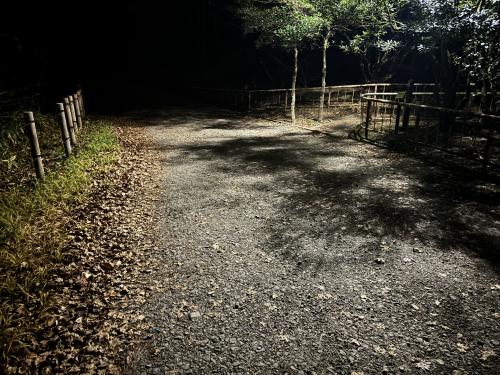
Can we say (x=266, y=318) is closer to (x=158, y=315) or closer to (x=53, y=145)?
(x=158, y=315)

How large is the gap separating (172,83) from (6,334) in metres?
31.6

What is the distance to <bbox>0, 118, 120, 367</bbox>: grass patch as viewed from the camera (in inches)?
131

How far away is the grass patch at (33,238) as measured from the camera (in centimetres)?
332

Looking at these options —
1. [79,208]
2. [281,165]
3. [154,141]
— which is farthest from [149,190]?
[154,141]

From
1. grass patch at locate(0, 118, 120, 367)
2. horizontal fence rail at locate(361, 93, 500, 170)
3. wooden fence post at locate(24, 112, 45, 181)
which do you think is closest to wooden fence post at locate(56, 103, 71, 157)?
grass patch at locate(0, 118, 120, 367)

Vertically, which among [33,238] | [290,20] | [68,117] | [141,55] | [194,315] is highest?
[141,55]

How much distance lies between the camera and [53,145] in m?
9.44

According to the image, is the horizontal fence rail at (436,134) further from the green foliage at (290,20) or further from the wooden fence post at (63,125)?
the wooden fence post at (63,125)

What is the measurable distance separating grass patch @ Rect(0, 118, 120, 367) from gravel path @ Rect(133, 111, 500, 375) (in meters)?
1.24

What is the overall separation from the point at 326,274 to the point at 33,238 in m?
4.31

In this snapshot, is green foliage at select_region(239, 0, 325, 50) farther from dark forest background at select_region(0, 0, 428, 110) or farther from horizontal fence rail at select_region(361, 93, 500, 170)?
dark forest background at select_region(0, 0, 428, 110)

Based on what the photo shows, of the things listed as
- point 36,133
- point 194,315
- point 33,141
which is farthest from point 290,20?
point 194,315

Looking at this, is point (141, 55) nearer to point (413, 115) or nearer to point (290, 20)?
point (290, 20)

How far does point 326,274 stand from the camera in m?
4.12
